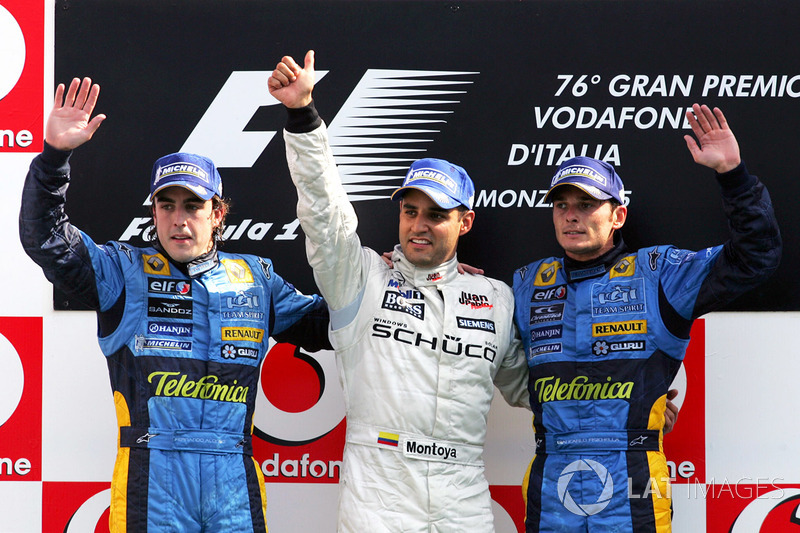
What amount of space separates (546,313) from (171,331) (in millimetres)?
1293

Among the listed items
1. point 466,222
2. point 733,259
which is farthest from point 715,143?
point 466,222

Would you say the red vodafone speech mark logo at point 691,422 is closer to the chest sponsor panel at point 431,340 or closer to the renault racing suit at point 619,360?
the renault racing suit at point 619,360

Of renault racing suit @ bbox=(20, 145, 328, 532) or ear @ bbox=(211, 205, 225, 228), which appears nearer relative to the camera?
renault racing suit @ bbox=(20, 145, 328, 532)

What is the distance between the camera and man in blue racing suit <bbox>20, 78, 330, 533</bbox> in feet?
8.65

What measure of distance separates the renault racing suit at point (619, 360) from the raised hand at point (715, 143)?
0.04 m

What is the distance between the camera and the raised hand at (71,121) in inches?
101

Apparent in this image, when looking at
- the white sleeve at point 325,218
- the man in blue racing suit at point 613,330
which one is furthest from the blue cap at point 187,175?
the man in blue racing suit at point 613,330

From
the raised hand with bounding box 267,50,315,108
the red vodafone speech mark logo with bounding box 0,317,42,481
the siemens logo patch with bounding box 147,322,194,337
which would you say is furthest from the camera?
the red vodafone speech mark logo with bounding box 0,317,42,481

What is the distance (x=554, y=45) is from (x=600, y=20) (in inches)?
8.4

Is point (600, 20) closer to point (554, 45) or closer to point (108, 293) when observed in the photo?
point (554, 45)

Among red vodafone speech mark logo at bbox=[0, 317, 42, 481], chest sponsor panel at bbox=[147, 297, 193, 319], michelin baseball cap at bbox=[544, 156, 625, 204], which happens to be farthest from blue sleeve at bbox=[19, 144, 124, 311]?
michelin baseball cap at bbox=[544, 156, 625, 204]

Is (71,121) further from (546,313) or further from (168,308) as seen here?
(546,313)

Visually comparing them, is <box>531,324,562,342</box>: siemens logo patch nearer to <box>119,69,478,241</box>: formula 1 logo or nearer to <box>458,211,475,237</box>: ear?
A: <box>458,211,475,237</box>: ear

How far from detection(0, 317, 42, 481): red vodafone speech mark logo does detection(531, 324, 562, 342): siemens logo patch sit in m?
2.00
